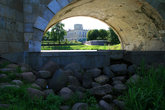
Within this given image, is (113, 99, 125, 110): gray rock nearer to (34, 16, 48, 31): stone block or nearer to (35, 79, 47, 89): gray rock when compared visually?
(35, 79, 47, 89): gray rock

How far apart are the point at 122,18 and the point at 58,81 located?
183 inches

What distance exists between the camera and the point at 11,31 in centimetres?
397

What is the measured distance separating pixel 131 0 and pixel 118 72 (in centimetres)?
263

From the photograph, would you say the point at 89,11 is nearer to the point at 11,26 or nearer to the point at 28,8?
the point at 28,8

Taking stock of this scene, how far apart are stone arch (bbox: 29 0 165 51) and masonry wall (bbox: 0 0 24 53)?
39 centimetres

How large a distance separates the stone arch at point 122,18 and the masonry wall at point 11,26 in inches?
15.4

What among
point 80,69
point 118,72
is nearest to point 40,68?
point 80,69

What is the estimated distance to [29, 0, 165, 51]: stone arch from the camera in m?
4.32

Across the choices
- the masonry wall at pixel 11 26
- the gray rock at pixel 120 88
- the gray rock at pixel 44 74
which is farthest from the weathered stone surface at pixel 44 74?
the gray rock at pixel 120 88

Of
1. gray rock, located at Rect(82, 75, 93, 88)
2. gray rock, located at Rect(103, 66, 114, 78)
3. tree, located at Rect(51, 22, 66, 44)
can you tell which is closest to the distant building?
tree, located at Rect(51, 22, 66, 44)

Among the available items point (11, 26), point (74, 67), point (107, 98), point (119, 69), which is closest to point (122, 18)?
point (119, 69)

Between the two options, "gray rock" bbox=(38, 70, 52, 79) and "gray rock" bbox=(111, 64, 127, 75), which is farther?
"gray rock" bbox=(111, 64, 127, 75)

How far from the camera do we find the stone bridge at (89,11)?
3.96 meters

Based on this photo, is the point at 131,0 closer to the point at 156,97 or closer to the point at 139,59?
the point at 139,59
